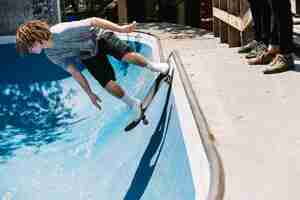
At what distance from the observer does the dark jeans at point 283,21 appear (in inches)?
178

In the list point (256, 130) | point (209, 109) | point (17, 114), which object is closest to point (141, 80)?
point (17, 114)

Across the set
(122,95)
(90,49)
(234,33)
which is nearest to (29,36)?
(90,49)

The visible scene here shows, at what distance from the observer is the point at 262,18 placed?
17.6 feet

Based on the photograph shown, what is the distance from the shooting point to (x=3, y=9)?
14.8m

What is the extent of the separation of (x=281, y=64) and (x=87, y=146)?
2839mm

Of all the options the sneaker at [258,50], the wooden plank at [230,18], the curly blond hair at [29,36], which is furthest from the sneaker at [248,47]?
the curly blond hair at [29,36]

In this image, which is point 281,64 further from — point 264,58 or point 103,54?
point 103,54

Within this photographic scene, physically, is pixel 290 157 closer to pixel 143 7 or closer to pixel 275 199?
pixel 275 199

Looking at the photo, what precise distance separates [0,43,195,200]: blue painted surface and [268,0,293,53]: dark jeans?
3.77 feet

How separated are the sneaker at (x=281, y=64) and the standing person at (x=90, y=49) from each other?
1127 mm

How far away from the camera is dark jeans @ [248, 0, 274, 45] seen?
17.2 ft

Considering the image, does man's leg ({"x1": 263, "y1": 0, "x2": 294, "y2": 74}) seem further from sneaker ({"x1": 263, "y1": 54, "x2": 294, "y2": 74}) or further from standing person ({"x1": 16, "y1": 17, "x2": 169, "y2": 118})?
standing person ({"x1": 16, "y1": 17, "x2": 169, "y2": 118})

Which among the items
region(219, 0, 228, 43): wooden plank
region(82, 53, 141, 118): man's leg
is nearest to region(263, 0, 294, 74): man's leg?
region(82, 53, 141, 118): man's leg

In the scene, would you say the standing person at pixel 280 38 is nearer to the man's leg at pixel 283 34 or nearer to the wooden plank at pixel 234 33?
the man's leg at pixel 283 34
